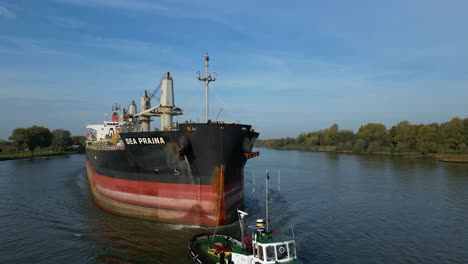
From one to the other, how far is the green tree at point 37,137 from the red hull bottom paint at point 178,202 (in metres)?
77.8

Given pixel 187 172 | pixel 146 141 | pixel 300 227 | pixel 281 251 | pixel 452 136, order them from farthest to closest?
pixel 452 136 < pixel 300 227 < pixel 146 141 < pixel 187 172 < pixel 281 251

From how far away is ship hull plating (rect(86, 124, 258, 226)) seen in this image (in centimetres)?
1647

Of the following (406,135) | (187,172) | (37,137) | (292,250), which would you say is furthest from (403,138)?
(37,137)

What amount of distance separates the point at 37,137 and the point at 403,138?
314ft

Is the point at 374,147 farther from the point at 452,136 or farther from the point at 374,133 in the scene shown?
the point at 452,136

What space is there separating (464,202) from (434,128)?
227 ft

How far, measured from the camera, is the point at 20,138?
267ft

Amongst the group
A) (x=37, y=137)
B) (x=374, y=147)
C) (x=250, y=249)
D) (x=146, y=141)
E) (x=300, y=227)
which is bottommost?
(x=300, y=227)

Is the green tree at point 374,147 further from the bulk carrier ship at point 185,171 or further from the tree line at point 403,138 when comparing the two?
the bulk carrier ship at point 185,171

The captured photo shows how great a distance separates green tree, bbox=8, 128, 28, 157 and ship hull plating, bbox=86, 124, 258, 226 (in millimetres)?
77316

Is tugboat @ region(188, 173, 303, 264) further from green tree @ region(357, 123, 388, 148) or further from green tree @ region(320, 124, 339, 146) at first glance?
green tree @ region(320, 124, 339, 146)

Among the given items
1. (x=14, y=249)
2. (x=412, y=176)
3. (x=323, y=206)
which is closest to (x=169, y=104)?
(x=14, y=249)

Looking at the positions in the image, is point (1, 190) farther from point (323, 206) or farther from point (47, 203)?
point (323, 206)

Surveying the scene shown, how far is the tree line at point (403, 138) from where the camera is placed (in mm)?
74188
